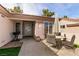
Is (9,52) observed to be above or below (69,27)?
below

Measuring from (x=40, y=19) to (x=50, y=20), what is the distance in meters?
1.73

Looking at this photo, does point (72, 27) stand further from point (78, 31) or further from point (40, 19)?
point (40, 19)

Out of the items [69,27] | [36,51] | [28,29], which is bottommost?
A: [36,51]

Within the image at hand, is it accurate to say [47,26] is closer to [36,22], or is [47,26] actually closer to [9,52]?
[36,22]

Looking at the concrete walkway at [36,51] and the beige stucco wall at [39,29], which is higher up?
the beige stucco wall at [39,29]

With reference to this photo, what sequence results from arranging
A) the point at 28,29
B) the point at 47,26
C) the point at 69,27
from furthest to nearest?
the point at 28,29
the point at 47,26
the point at 69,27

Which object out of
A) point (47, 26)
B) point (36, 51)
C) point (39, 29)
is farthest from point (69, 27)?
point (36, 51)

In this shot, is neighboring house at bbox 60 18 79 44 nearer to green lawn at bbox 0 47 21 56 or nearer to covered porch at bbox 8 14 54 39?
covered porch at bbox 8 14 54 39

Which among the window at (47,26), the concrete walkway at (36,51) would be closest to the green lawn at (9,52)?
the concrete walkway at (36,51)

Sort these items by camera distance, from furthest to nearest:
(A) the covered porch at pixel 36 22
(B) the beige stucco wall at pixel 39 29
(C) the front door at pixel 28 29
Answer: (C) the front door at pixel 28 29 < (B) the beige stucco wall at pixel 39 29 < (A) the covered porch at pixel 36 22

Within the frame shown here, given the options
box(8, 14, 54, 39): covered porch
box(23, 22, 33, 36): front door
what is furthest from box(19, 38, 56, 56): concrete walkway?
box(23, 22, 33, 36): front door

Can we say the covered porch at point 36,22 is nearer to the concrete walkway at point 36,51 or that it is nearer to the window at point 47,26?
the window at point 47,26

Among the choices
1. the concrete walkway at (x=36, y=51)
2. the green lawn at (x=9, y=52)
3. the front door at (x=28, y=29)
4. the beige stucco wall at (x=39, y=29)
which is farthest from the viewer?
the front door at (x=28, y=29)

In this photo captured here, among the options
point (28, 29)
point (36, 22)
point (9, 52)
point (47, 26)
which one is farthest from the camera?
point (28, 29)
